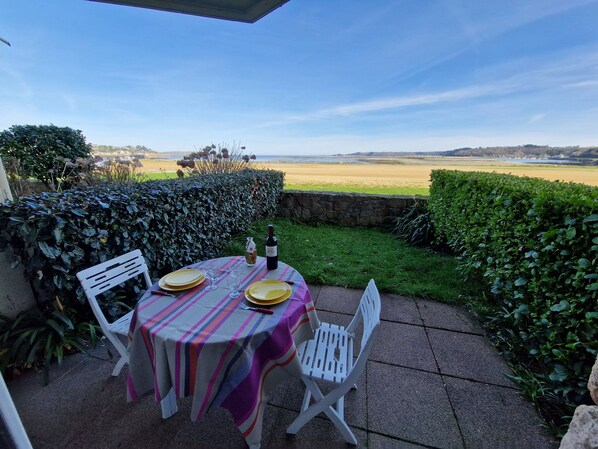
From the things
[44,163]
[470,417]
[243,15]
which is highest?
[243,15]

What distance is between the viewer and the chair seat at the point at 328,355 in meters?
1.30

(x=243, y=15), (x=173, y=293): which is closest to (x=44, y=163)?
(x=243, y=15)

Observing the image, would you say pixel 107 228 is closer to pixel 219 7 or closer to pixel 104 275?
Answer: pixel 104 275

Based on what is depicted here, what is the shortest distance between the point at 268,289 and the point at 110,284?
1178 millimetres

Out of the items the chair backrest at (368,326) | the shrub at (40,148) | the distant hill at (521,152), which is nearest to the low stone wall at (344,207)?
the chair backrest at (368,326)

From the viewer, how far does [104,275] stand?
166 centimetres

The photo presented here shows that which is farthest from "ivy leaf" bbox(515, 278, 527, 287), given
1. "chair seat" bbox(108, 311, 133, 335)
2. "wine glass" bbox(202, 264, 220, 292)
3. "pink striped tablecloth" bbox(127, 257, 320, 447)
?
"chair seat" bbox(108, 311, 133, 335)

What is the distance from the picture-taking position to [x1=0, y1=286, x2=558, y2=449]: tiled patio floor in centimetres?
135

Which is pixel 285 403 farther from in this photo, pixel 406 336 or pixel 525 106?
pixel 525 106

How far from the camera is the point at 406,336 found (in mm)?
2213

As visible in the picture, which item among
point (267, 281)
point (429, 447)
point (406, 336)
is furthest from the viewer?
point (406, 336)

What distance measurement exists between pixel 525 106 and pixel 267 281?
103ft

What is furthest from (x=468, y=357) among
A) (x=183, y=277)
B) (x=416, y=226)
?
(x=416, y=226)

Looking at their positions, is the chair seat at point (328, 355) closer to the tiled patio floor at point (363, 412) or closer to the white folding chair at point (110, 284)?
the tiled patio floor at point (363, 412)
